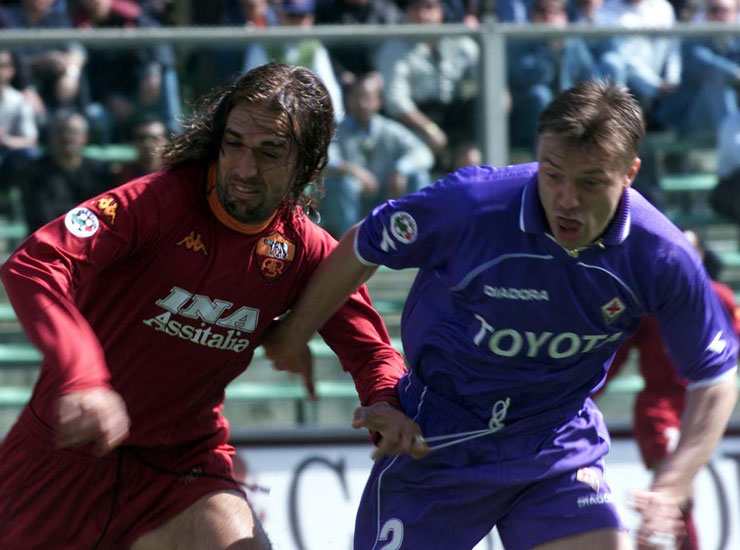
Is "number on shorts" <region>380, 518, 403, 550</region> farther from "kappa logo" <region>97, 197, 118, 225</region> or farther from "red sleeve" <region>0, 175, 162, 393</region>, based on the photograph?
"kappa logo" <region>97, 197, 118, 225</region>

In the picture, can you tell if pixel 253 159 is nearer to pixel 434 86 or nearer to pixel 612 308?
pixel 612 308

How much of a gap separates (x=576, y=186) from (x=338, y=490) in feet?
12.7

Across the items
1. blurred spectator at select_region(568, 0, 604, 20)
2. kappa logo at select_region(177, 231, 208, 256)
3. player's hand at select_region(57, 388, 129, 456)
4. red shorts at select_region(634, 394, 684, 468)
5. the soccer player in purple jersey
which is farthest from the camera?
blurred spectator at select_region(568, 0, 604, 20)

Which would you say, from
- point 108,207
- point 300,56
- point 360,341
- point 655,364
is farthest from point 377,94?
point 108,207

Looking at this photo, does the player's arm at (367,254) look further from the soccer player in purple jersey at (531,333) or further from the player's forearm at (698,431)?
the player's forearm at (698,431)

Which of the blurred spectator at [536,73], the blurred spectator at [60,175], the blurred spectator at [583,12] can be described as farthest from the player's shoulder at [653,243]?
the blurred spectator at [583,12]

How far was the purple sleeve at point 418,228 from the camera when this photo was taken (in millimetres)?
3633

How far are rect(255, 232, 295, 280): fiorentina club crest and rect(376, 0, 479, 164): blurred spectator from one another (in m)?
3.28

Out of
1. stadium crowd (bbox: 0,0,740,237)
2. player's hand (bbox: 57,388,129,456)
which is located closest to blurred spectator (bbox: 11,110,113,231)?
stadium crowd (bbox: 0,0,740,237)

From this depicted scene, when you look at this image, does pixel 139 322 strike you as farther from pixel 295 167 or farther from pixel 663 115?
pixel 663 115

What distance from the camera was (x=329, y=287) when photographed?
381 centimetres

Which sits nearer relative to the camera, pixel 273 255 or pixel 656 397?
pixel 273 255

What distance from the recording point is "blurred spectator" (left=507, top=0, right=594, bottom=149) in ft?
23.6

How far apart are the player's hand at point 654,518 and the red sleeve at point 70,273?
1.38 m
